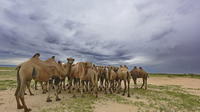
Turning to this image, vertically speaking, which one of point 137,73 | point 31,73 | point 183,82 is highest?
point 31,73

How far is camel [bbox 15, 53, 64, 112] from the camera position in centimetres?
621

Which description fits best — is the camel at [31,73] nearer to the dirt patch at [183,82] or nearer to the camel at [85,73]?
the camel at [85,73]

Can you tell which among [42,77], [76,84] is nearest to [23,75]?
[42,77]

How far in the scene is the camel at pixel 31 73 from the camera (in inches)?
245

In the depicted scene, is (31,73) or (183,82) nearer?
(31,73)

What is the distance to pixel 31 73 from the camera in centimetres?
657

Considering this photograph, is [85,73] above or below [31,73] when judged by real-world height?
below

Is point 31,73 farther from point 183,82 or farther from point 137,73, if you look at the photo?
point 183,82

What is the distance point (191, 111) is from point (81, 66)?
7.81 m

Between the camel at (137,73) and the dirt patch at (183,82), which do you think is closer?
the camel at (137,73)

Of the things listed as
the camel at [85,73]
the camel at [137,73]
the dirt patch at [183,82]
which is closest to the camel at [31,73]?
the camel at [85,73]

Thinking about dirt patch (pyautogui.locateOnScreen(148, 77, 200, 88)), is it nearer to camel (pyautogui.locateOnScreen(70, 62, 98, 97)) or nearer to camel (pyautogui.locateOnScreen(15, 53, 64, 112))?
camel (pyautogui.locateOnScreen(70, 62, 98, 97))

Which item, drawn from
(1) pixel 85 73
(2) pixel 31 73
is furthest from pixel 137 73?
(2) pixel 31 73

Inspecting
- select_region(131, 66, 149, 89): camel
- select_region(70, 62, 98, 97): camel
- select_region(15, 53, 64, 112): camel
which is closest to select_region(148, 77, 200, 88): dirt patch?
select_region(131, 66, 149, 89): camel
